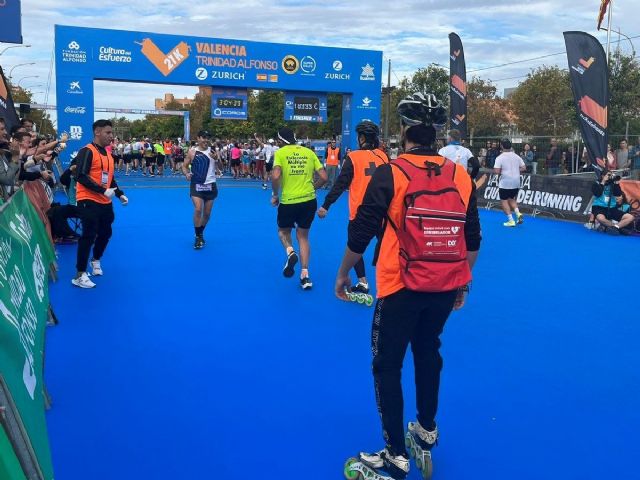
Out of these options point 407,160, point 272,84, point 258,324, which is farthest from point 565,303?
point 272,84

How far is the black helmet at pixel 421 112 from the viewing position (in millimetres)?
2918

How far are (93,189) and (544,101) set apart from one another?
128ft

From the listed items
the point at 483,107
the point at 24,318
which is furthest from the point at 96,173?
the point at 483,107

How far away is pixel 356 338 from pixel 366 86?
1998 cm

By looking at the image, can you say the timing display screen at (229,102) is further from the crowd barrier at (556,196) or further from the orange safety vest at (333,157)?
the crowd barrier at (556,196)

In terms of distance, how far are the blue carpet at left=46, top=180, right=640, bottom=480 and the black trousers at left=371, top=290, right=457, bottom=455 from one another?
456 mm

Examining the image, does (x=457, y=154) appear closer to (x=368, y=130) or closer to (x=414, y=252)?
(x=368, y=130)

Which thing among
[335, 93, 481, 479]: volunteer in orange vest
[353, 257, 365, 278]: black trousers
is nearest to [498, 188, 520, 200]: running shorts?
[353, 257, 365, 278]: black trousers

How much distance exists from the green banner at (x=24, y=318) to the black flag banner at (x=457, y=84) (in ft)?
48.6

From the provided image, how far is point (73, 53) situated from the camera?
774 inches

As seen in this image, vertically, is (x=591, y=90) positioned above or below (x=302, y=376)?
above

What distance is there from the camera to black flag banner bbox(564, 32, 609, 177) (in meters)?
12.5

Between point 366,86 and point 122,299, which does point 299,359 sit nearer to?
point 122,299

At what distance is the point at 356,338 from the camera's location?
5.30m
